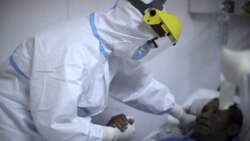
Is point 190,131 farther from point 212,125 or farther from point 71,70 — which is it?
point 71,70

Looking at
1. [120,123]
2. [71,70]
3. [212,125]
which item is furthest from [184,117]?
[71,70]

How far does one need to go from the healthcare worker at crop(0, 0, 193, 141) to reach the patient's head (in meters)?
0.58

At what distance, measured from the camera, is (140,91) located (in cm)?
170

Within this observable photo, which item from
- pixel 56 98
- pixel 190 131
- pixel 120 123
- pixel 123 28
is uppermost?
pixel 123 28

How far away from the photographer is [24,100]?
1.26 meters

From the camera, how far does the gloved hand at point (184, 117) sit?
1859 mm

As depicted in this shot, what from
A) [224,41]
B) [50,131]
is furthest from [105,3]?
[224,41]

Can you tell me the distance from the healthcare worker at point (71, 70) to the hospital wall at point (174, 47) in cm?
25

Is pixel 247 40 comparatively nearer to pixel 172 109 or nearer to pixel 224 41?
pixel 224 41

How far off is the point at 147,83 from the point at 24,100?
2.47 feet

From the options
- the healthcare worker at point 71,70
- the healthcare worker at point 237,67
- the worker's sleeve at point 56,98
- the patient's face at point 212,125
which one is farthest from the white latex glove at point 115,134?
the healthcare worker at point 237,67

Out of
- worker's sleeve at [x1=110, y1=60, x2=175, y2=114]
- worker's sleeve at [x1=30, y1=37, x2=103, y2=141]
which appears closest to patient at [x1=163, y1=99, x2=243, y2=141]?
worker's sleeve at [x1=110, y1=60, x2=175, y2=114]

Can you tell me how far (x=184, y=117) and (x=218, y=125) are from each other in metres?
0.25

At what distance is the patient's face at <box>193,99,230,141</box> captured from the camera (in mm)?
1715
